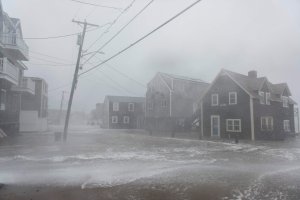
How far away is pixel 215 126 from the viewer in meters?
30.8

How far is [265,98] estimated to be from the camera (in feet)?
98.1

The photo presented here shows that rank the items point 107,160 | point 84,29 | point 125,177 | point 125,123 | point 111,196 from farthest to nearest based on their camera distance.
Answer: point 125,123 → point 84,29 → point 107,160 → point 125,177 → point 111,196

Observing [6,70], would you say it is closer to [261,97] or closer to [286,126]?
[261,97]

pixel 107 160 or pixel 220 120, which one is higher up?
pixel 220 120

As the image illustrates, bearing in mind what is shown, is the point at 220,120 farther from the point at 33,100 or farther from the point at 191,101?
the point at 33,100

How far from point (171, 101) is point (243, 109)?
13711mm

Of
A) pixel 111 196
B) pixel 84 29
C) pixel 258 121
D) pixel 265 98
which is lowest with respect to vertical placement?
pixel 111 196

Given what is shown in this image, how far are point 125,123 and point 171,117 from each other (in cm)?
1690

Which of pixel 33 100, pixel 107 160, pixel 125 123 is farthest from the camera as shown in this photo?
pixel 125 123

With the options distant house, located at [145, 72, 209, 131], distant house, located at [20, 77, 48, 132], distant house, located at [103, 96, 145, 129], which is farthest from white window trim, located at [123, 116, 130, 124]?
A: distant house, located at [20, 77, 48, 132]

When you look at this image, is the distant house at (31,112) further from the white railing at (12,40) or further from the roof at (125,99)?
the roof at (125,99)

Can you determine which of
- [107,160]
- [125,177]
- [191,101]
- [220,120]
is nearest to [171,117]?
[191,101]

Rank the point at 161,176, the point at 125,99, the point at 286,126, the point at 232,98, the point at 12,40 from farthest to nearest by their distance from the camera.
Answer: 1. the point at 125,99
2. the point at 286,126
3. the point at 232,98
4. the point at 12,40
5. the point at 161,176

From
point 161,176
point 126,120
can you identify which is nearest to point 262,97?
point 161,176
